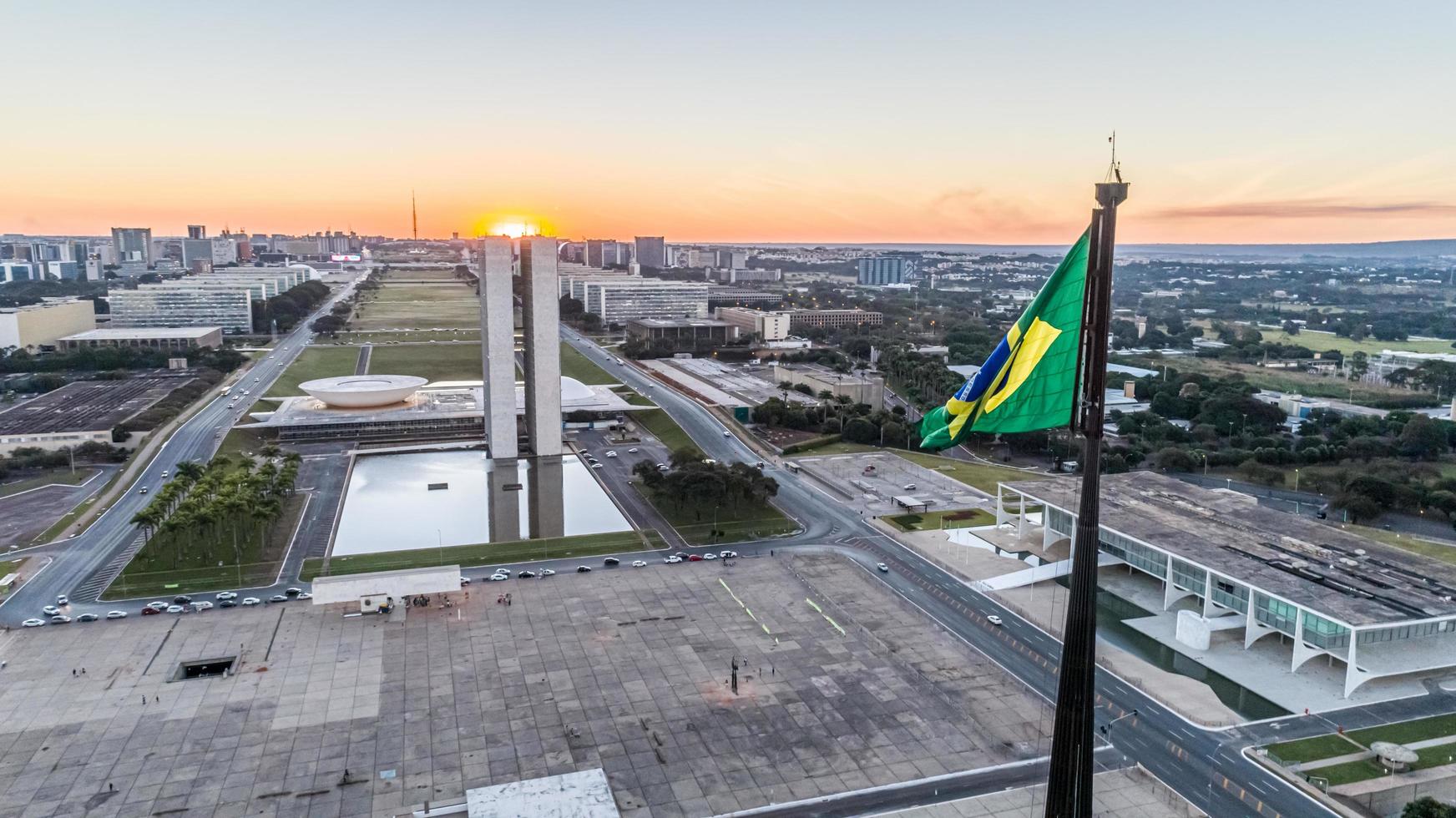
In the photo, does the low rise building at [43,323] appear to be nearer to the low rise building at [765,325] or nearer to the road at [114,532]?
the road at [114,532]

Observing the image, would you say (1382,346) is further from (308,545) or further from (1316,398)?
(308,545)

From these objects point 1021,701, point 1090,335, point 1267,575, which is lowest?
point 1021,701

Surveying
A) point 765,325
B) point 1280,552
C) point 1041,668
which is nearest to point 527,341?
point 1041,668

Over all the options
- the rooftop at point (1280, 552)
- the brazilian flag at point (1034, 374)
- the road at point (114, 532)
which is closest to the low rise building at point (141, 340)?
the road at point (114, 532)

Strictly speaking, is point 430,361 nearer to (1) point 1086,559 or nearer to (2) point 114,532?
(2) point 114,532

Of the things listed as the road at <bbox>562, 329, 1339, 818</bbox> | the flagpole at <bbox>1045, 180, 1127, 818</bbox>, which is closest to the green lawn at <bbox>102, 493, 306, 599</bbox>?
the road at <bbox>562, 329, 1339, 818</bbox>

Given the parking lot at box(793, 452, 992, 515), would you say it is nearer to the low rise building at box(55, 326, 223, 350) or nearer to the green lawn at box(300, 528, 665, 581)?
the green lawn at box(300, 528, 665, 581)

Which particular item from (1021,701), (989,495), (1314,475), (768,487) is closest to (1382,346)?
(1314,475)
